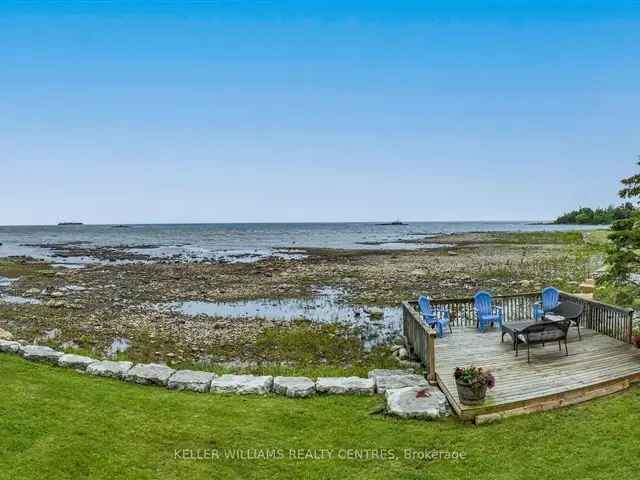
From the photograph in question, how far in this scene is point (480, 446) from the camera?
6.09 metres

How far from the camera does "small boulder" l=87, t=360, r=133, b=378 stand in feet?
28.1

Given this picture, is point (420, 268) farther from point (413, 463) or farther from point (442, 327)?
point (413, 463)

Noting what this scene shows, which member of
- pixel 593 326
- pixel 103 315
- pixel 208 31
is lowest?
pixel 103 315

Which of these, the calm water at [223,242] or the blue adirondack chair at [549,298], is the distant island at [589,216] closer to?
the calm water at [223,242]

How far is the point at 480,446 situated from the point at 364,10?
909 inches

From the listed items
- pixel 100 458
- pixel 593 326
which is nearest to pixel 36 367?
pixel 100 458

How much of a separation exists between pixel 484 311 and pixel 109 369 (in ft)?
30.3

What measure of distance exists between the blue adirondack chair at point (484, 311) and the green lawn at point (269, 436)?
412cm

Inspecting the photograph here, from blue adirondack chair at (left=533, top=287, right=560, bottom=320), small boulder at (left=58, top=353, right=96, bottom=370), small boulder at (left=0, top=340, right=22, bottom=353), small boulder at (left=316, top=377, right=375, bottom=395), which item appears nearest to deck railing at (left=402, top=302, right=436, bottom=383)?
small boulder at (left=316, top=377, right=375, bottom=395)

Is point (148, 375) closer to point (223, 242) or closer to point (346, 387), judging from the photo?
point (346, 387)

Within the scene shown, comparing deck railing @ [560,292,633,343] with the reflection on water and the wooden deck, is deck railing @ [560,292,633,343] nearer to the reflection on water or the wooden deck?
the wooden deck

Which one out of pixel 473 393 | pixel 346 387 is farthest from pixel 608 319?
pixel 346 387

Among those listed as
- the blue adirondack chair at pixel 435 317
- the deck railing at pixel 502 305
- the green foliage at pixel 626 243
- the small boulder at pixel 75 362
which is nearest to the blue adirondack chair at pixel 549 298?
the deck railing at pixel 502 305

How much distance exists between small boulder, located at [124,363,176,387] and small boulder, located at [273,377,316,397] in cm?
214
